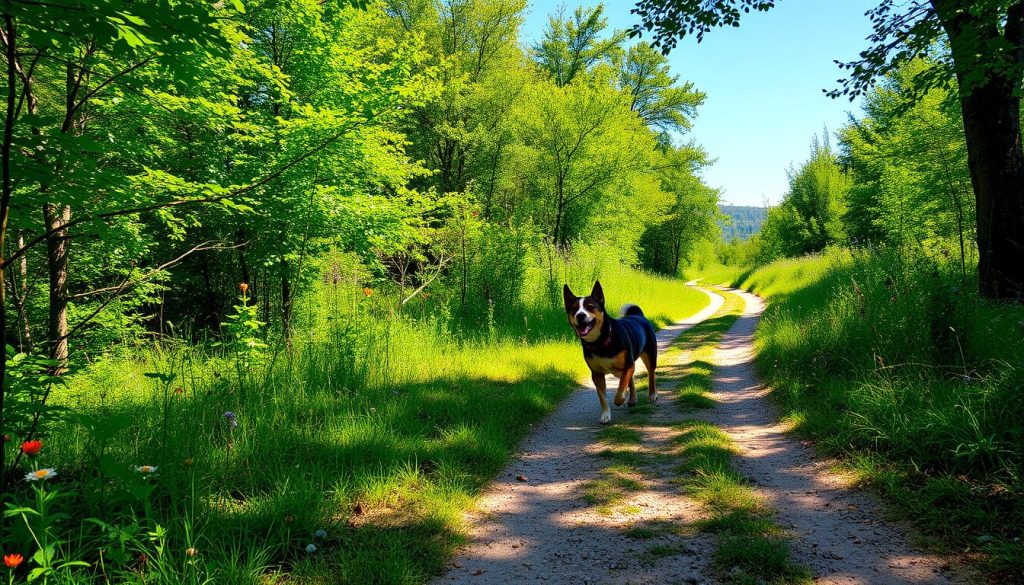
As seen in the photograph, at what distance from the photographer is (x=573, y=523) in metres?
3.16

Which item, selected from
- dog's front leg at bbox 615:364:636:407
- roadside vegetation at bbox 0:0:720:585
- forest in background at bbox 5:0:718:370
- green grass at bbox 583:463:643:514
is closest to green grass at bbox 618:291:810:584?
green grass at bbox 583:463:643:514

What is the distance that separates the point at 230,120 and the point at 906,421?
429 inches

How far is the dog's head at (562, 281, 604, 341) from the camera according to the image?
520 centimetres

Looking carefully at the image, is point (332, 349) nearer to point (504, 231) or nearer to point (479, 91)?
point (504, 231)

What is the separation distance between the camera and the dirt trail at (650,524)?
2516 mm

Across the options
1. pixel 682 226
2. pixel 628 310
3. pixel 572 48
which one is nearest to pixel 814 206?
pixel 682 226

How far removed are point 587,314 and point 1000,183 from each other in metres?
5.82

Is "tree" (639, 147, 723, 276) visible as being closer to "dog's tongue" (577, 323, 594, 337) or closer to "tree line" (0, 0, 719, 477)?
"tree line" (0, 0, 719, 477)

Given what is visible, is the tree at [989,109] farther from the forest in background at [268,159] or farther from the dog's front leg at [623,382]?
the forest in background at [268,159]

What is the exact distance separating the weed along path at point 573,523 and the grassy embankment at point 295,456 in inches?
8.8

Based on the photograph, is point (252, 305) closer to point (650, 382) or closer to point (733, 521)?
point (650, 382)

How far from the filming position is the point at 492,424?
4809 millimetres

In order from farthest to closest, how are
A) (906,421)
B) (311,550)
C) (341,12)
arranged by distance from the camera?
(341,12) → (906,421) → (311,550)

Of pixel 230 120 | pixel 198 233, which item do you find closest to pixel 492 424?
pixel 230 120
